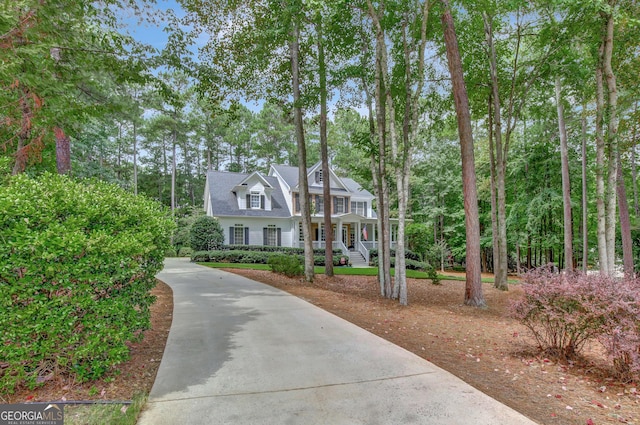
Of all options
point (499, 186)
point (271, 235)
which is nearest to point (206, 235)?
point (271, 235)

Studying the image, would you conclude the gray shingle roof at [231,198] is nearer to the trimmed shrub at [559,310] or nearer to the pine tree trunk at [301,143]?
the pine tree trunk at [301,143]

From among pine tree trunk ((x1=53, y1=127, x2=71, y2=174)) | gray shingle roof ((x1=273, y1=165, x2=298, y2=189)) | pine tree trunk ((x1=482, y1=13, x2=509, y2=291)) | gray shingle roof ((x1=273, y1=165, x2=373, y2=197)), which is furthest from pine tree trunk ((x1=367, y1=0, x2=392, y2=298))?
gray shingle roof ((x1=273, y1=165, x2=298, y2=189))

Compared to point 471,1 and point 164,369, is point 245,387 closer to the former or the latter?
point 164,369

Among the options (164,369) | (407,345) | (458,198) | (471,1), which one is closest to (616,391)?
(407,345)

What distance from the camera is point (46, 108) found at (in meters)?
6.59

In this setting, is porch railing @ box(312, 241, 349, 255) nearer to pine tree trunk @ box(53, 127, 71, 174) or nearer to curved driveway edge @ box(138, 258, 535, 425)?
pine tree trunk @ box(53, 127, 71, 174)

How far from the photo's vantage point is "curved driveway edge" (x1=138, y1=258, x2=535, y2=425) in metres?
2.79

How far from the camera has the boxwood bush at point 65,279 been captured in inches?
111

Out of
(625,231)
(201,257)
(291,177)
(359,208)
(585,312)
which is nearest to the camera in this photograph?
(585,312)

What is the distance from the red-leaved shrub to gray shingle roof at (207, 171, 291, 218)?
20.4m

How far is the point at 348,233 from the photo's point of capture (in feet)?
88.6

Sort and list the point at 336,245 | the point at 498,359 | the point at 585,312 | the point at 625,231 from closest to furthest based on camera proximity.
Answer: the point at 585,312, the point at 498,359, the point at 625,231, the point at 336,245

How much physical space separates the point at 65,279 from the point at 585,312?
5570 millimetres

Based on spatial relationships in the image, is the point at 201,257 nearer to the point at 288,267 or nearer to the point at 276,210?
the point at 276,210
